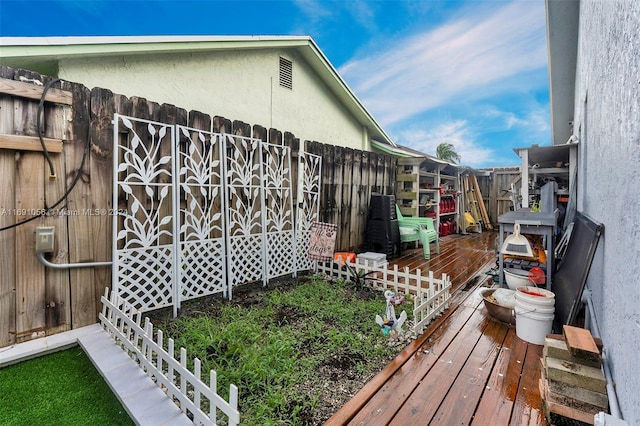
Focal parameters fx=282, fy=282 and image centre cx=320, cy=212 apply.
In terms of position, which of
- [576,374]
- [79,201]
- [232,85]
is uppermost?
[232,85]

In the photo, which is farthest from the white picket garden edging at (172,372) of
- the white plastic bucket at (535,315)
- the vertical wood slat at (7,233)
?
the white plastic bucket at (535,315)

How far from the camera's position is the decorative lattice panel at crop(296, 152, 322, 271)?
4164 mm

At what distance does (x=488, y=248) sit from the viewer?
6.61 m

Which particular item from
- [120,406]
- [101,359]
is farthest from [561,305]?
[101,359]

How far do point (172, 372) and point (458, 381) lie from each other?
6.00ft

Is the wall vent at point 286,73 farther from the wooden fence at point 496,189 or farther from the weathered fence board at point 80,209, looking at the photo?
the wooden fence at point 496,189

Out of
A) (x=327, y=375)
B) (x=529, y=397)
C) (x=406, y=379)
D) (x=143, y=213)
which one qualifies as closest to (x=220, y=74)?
(x=143, y=213)

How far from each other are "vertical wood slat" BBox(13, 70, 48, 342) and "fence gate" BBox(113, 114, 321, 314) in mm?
494

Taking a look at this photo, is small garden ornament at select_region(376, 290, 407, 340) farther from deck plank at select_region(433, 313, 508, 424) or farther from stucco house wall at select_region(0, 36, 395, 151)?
stucco house wall at select_region(0, 36, 395, 151)

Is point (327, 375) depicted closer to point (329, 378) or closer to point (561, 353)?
point (329, 378)

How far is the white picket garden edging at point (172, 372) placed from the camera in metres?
1.39

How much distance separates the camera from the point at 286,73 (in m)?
5.77

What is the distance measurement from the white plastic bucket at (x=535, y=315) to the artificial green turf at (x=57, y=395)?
2.96 m

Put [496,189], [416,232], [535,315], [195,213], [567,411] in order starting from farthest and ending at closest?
[496,189]
[416,232]
[195,213]
[535,315]
[567,411]
